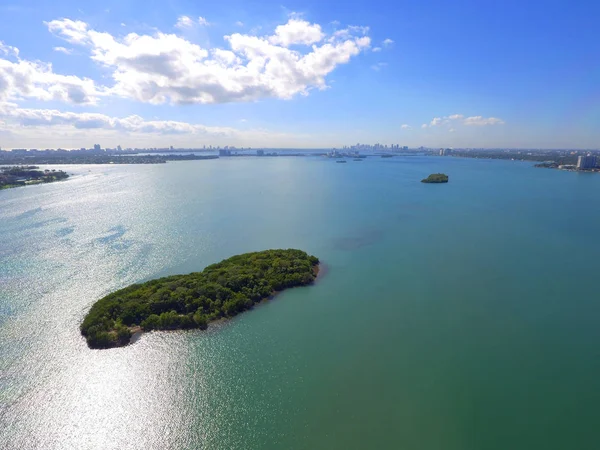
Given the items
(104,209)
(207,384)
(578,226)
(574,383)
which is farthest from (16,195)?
(578,226)

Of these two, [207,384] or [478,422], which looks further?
[207,384]

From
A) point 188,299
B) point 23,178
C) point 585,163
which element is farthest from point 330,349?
point 585,163

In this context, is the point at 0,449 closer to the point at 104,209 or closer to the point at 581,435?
the point at 581,435

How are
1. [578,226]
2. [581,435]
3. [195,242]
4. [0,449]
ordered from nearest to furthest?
1. [0,449]
2. [581,435]
3. [195,242]
4. [578,226]

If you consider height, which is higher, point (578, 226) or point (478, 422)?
point (578, 226)

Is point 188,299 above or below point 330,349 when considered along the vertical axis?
above

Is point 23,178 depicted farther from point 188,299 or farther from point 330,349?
point 330,349

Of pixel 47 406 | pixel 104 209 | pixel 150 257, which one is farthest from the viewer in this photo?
pixel 104 209
